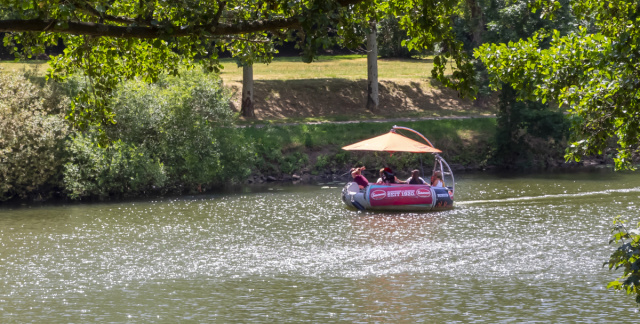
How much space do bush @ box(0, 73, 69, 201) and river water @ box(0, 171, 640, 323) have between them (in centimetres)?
180

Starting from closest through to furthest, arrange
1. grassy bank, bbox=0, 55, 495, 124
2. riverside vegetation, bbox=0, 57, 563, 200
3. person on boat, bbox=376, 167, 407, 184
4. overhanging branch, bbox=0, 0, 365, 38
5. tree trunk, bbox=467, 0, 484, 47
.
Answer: overhanging branch, bbox=0, 0, 365, 38, person on boat, bbox=376, 167, 407, 184, riverside vegetation, bbox=0, 57, 563, 200, tree trunk, bbox=467, 0, 484, 47, grassy bank, bbox=0, 55, 495, 124

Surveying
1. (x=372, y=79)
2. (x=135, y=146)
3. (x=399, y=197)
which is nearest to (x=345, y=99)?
(x=372, y=79)

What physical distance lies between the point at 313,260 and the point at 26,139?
16515 millimetres

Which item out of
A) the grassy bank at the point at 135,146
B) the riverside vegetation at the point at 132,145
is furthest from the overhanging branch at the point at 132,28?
the grassy bank at the point at 135,146

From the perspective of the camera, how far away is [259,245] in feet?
77.0

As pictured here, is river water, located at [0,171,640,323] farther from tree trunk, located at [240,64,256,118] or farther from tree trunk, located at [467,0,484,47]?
tree trunk, located at [467,0,484,47]

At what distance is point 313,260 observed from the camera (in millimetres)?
21266

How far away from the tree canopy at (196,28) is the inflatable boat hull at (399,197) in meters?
16.0

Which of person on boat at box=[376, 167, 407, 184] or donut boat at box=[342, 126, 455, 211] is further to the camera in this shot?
person on boat at box=[376, 167, 407, 184]

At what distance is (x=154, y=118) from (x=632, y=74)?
85.9 ft

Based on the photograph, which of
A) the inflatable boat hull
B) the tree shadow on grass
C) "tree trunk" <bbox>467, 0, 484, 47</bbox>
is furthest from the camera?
the tree shadow on grass

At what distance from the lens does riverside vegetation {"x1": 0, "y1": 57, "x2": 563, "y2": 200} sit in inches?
1281

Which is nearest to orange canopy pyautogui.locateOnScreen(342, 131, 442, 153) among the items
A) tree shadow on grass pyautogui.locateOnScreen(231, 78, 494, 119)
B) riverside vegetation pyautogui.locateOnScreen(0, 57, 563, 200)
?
riverside vegetation pyautogui.locateOnScreen(0, 57, 563, 200)

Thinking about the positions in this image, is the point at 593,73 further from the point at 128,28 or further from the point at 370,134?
the point at 370,134
